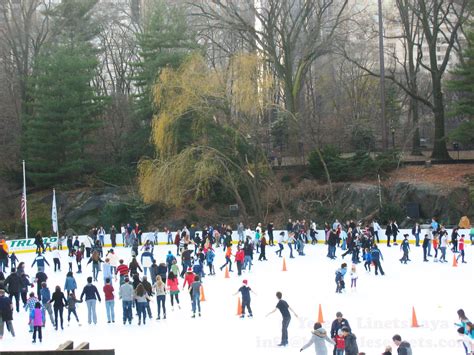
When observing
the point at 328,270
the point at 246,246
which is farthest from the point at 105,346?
the point at 328,270

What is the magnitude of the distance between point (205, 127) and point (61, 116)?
11.3m

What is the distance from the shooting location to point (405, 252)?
2394 cm

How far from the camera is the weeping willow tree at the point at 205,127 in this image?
35719 mm

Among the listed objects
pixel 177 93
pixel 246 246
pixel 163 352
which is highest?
pixel 177 93

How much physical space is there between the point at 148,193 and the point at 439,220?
51.5ft

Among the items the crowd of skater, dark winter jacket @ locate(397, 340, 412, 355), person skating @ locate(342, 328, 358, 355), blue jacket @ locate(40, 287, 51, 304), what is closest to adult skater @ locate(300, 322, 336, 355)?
the crowd of skater

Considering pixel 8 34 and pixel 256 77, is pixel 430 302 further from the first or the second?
pixel 8 34

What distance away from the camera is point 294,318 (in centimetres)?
1623

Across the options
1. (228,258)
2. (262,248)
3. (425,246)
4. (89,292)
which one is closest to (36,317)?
(89,292)

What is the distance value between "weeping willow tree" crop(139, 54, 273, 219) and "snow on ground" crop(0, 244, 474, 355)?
501 inches

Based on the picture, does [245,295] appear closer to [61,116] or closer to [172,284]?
[172,284]

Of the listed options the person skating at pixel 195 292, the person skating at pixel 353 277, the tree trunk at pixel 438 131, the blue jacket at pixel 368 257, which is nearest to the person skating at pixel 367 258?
the blue jacket at pixel 368 257

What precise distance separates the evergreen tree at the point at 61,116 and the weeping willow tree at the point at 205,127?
8679mm

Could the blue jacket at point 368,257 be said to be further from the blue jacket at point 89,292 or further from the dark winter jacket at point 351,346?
the dark winter jacket at point 351,346
